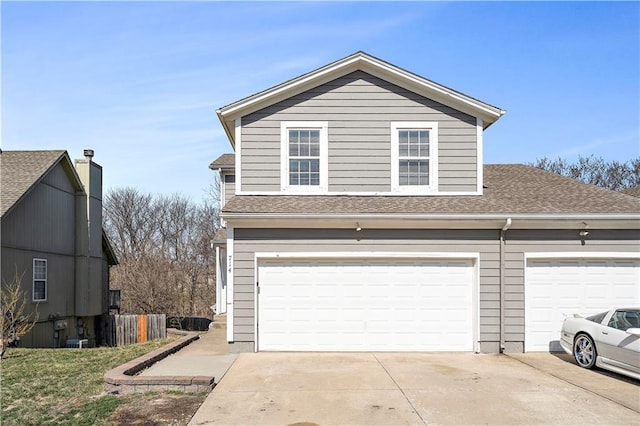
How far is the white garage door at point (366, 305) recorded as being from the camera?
11547 mm

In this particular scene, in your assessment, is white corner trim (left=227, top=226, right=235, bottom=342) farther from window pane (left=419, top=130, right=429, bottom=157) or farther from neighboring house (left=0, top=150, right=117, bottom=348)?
neighboring house (left=0, top=150, right=117, bottom=348)

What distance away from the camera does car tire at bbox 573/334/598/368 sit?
9.72m

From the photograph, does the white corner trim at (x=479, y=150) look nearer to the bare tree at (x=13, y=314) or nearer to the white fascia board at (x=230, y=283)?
the white fascia board at (x=230, y=283)

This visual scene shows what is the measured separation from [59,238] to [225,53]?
41.8 ft

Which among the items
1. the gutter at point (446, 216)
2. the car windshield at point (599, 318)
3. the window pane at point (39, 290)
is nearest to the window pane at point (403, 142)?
the gutter at point (446, 216)

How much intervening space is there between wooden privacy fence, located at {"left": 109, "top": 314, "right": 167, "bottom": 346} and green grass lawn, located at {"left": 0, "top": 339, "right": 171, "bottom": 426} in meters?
10.2

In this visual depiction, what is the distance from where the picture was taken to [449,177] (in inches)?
490

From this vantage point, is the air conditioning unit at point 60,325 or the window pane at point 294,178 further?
the air conditioning unit at point 60,325

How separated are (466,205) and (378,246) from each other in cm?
218

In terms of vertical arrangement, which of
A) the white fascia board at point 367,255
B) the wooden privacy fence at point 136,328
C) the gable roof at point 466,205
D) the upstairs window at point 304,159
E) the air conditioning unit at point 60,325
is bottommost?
the wooden privacy fence at point 136,328

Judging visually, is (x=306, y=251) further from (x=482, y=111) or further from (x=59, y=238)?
(x=59, y=238)

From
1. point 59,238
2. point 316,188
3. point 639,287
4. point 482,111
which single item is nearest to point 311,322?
point 316,188

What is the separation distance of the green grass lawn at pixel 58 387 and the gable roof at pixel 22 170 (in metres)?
7.00

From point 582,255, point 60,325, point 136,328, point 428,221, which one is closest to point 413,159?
point 428,221
